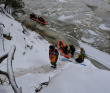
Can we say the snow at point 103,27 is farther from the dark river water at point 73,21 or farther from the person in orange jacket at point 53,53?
the person in orange jacket at point 53,53

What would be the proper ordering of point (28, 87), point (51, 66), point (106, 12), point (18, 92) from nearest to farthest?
point (18, 92) → point (28, 87) → point (51, 66) → point (106, 12)

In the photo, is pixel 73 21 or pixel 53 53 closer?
pixel 53 53

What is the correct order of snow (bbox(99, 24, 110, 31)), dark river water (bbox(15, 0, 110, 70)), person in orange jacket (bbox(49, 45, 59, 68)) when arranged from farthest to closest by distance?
snow (bbox(99, 24, 110, 31)) → dark river water (bbox(15, 0, 110, 70)) → person in orange jacket (bbox(49, 45, 59, 68))

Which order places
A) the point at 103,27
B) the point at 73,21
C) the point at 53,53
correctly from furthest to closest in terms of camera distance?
1. the point at 73,21
2. the point at 103,27
3. the point at 53,53

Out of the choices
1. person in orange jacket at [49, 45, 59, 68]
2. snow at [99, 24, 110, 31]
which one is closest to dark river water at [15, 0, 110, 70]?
snow at [99, 24, 110, 31]

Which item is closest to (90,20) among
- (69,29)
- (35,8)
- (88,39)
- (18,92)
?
(69,29)

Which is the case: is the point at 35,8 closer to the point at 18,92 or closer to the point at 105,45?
the point at 105,45

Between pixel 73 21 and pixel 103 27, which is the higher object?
pixel 73 21

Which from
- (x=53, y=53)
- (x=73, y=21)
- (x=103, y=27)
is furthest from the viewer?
(x=73, y=21)

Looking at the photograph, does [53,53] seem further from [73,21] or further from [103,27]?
[73,21]

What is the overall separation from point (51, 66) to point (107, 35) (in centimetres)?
934

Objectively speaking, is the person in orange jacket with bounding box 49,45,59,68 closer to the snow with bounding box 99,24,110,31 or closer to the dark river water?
the dark river water

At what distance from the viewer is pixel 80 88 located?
1.83 metres

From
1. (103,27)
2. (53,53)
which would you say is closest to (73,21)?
(103,27)
